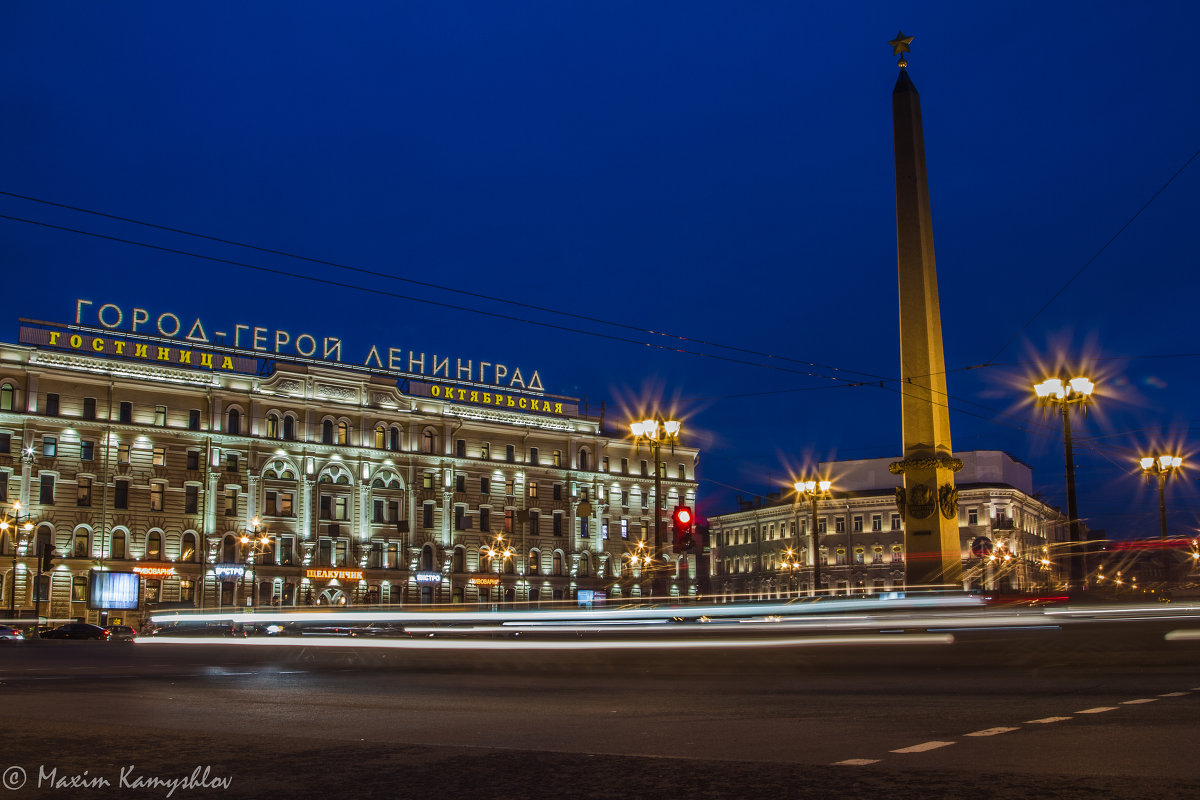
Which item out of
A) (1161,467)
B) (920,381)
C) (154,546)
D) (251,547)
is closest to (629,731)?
(920,381)

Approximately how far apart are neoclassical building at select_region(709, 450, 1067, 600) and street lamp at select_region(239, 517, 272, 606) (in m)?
41.1

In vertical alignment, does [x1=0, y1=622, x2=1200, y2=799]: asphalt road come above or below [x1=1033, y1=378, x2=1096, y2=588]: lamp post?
below

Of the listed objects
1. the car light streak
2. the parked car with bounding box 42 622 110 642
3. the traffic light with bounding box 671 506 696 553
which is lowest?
the parked car with bounding box 42 622 110 642

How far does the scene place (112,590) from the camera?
56.4 meters

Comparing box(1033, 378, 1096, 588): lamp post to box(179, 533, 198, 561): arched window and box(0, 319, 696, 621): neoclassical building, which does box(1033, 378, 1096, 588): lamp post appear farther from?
box(179, 533, 198, 561): arched window

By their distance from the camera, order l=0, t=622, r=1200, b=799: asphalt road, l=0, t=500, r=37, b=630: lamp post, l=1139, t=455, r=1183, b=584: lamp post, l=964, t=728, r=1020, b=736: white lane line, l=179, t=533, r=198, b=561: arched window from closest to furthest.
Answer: l=0, t=622, r=1200, b=799: asphalt road < l=964, t=728, r=1020, b=736: white lane line < l=1139, t=455, r=1183, b=584: lamp post < l=0, t=500, r=37, b=630: lamp post < l=179, t=533, r=198, b=561: arched window

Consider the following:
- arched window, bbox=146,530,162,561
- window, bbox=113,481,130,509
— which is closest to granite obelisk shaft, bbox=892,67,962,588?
arched window, bbox=146,530,162,561

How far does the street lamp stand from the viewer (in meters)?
61.8

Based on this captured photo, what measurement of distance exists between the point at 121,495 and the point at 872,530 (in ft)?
193

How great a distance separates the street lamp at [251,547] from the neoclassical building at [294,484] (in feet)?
0.29

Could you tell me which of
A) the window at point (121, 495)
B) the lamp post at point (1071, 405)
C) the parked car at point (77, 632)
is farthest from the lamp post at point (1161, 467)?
the window at point (121, 495)

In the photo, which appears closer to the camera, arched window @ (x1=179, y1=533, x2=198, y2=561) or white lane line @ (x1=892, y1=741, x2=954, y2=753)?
white lane line @ (x1=892, y1=741, x2=954, y2=753)

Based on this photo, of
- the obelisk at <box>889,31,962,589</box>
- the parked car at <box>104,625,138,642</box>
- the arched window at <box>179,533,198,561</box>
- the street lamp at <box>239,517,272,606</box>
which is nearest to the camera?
the obelisk at <box>889,31,962,589</box>

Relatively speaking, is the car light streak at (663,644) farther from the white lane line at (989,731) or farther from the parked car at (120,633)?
the parked car at (120,633)
